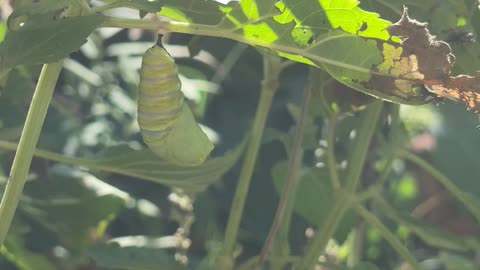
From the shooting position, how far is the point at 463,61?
69 centimetres

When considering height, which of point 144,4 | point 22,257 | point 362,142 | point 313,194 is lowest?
point 22,257

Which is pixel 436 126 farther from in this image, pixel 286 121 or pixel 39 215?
pixel 39 215

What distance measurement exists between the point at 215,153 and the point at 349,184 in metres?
0.43

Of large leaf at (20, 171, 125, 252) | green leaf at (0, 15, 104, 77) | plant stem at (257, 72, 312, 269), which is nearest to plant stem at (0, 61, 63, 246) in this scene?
green leaf at (0, 15, 104, 77)

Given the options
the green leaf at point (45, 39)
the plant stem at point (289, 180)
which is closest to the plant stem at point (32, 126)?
the green leaf at point (45, 39)

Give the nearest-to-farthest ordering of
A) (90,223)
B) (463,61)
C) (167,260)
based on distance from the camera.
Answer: (463,61) < (167,260) < (90,223)

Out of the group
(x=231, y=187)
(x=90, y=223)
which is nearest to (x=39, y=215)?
(x=90, y=223)

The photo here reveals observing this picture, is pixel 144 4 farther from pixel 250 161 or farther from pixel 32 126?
pixel 250 161

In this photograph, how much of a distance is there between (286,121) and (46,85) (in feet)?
2.35

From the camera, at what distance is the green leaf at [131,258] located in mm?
800

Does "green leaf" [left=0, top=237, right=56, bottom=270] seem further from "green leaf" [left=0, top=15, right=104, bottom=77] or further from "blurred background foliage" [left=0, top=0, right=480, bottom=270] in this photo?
"green leaf" [left=0, top=15, right=104, bottom=77]

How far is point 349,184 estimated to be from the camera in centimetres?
79

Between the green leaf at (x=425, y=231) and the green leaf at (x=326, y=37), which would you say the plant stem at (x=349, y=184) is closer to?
the green leaf at (x=425, y=231)

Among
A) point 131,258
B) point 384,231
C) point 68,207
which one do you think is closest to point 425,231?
point 384,231
